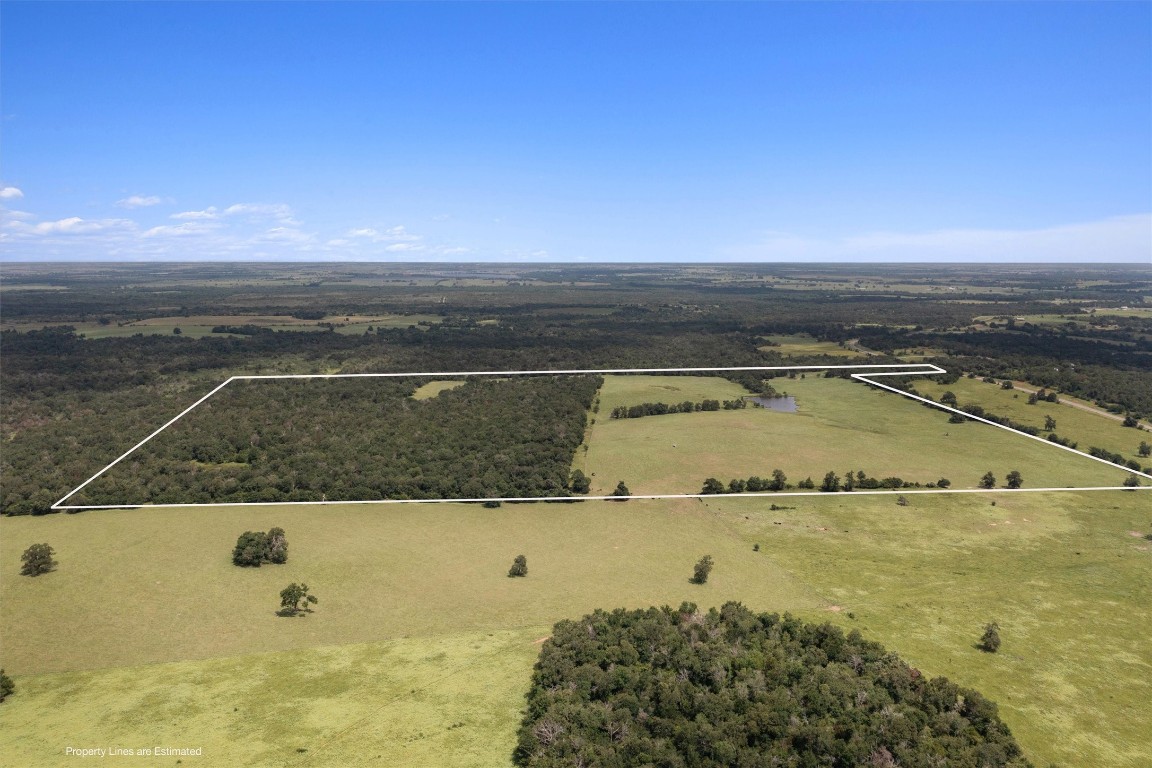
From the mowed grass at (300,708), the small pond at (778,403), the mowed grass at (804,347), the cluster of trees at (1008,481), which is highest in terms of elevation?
the mowed grass at (804,347)

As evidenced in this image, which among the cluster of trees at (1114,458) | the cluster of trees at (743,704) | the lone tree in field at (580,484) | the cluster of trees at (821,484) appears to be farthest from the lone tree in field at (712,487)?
the cluster of trees at (1114,458)

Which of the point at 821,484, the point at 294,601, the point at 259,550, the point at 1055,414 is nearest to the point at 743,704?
the point at 294,601

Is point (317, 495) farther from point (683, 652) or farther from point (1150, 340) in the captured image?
point (1150, 340)

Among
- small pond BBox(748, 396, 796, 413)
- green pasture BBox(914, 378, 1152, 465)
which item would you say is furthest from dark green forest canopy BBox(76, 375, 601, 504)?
green pasture BBox(914, 378, 1152, 465)

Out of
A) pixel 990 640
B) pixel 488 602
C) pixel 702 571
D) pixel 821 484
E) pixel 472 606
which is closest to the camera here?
pixel 990 640

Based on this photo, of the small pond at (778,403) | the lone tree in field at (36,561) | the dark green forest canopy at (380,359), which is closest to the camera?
the lone tree in field at (36,561)

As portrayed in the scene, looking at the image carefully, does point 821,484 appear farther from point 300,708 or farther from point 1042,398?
point 300,708

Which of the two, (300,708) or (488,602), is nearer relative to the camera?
(300,708)

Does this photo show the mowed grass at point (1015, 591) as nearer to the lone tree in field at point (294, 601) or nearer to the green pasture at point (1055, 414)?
the green pasture at point (1055, 414)

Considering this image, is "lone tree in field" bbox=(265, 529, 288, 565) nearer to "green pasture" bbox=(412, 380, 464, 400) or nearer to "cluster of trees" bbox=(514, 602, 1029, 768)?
"cluster of trees" bbox=(514, 602, 1029, 768)
